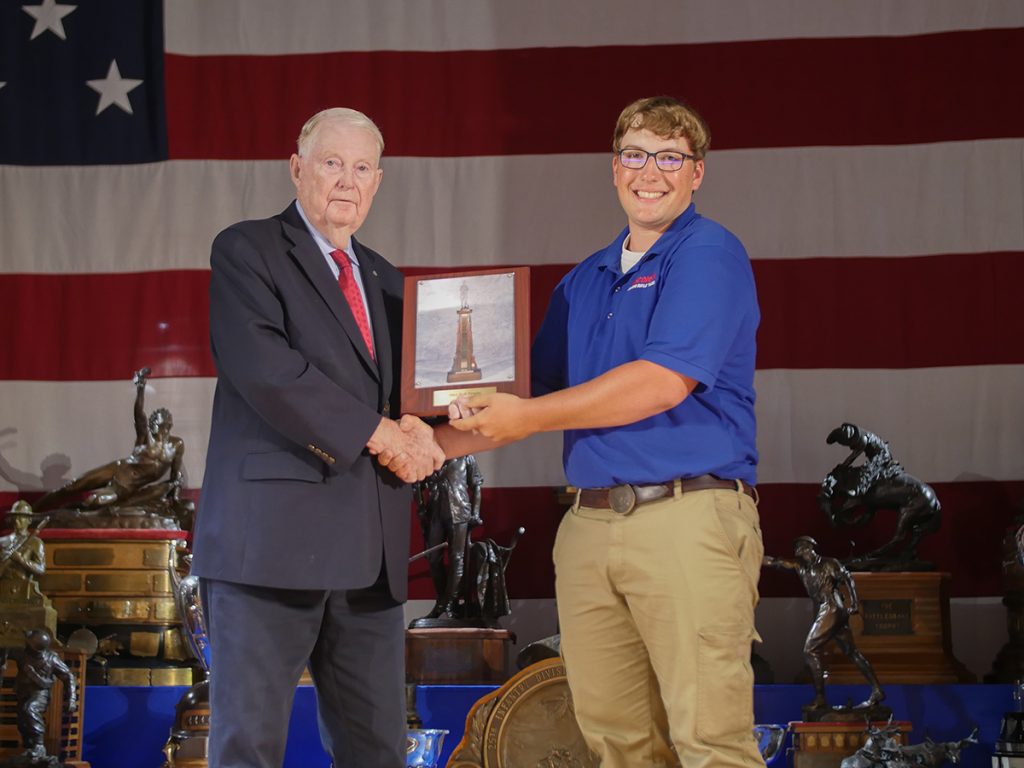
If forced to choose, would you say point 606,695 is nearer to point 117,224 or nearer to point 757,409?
point 757,409

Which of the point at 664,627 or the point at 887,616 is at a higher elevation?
the point at 664,627

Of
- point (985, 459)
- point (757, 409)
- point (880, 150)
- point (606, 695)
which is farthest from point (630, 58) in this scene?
point (606, 695)

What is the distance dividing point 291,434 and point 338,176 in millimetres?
528

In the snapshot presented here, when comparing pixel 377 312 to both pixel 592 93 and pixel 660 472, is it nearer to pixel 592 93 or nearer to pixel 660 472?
pixel 660 472

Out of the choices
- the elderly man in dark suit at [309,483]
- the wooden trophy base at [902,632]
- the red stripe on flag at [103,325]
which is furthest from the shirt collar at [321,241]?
the red stripe on flag at [103,325]

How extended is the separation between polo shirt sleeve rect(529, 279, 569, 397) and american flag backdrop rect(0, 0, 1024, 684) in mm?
2163

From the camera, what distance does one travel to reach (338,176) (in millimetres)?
2381

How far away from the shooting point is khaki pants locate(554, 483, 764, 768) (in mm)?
2043

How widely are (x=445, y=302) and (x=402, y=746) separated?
32.2 inches

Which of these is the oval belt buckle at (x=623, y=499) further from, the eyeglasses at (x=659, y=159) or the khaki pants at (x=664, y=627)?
the eyeglasses at (x=659, y=159)

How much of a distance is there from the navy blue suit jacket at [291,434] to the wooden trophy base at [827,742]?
1.64m

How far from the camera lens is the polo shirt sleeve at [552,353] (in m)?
2.49

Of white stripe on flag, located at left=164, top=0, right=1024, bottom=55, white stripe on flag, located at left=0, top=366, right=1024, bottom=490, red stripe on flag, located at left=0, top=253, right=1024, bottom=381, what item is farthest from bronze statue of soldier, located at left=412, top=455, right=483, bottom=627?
white stripe on flag, located at left=164, top=0, right=1024, bottom=55

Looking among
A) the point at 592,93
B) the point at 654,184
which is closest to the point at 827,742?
the point at 654,184
